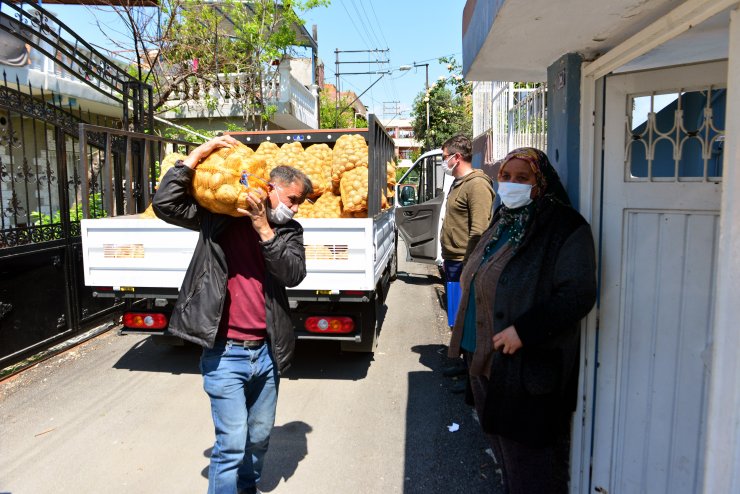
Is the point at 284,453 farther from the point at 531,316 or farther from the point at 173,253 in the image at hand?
the point at 531,316

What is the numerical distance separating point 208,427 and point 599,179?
10.1ft

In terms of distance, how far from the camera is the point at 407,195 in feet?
28.9

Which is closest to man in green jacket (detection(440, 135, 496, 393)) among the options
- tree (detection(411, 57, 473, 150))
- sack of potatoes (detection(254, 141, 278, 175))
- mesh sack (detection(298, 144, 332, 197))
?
mesh sack (detection(298, 144, 332, 197))

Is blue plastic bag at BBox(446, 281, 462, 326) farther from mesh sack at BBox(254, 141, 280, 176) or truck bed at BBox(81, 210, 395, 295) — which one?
mesh sack at BBox(254, 141, 280, 176)

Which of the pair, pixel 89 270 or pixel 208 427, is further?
pixel 89 270

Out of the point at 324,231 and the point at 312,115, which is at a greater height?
the point at 312,115

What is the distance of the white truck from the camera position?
13.9 feet

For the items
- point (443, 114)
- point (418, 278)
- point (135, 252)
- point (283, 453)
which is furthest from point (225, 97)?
point (443, 114)

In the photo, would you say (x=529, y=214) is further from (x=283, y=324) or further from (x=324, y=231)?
(x=324, y=231)

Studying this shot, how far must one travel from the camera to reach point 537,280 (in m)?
2.22

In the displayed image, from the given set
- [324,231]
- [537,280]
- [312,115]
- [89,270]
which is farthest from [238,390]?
[312,115]

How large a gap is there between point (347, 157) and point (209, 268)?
3075mm

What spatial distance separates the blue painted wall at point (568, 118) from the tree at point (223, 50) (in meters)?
8.19

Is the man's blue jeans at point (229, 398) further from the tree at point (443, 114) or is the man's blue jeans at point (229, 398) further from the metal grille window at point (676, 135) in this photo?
the tree at point (443, 114)
